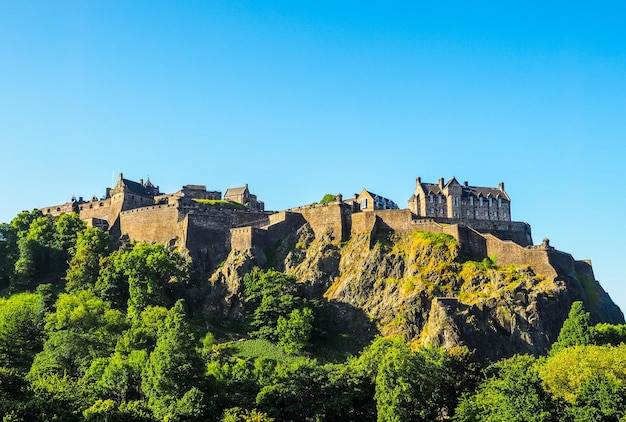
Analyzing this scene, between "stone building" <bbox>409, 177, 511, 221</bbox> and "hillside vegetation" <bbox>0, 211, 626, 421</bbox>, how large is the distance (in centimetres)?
1989

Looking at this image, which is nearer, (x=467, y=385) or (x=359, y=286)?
(x=467, y=385)

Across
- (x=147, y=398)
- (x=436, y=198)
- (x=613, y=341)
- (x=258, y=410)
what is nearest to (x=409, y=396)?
(x=258, y=410)

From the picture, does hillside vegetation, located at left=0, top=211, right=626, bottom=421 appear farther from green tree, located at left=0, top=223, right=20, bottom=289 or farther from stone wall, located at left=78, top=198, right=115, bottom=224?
stone wall, located at left=78, top=198, right=115, bottom=224

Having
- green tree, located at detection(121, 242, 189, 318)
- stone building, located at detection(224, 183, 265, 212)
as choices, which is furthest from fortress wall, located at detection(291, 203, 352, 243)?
stone building, located at detection(224, 183, 265, 212)

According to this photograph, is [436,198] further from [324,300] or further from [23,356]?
[23,356]

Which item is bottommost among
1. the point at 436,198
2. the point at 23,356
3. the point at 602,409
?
the point at 602,409

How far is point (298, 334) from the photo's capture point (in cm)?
8475

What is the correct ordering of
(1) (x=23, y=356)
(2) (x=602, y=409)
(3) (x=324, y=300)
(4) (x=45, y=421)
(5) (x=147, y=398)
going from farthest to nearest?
(3) (x=324, y=300), (1) (x=23, y=356), (5) (x=147, y=398), (2) (x=602, y=409), (4) (x=45, y=421)

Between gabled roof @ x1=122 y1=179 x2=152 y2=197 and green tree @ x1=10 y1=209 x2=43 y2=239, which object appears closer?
green tree @ x1=10 y1=209 x2=43 y2=239

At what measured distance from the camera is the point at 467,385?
69.3m

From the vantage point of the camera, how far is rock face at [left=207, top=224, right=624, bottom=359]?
8306 cm

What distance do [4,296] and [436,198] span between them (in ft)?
213

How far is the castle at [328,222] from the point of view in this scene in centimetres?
9444

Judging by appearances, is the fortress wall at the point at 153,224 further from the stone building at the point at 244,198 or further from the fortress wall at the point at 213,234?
the stone building at the point at 244,198
